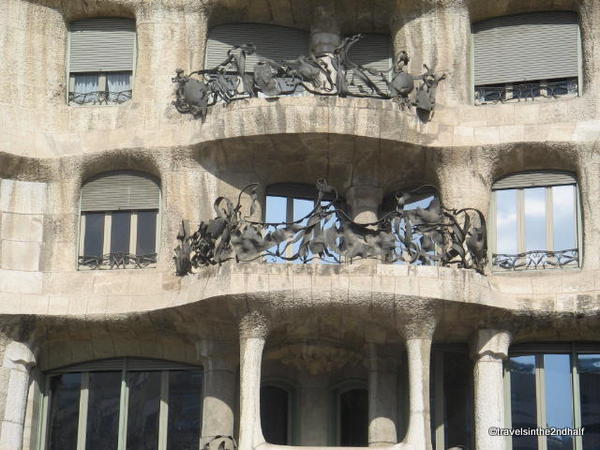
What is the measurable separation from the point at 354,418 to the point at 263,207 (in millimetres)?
4227

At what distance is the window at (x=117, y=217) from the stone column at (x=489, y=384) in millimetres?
6222

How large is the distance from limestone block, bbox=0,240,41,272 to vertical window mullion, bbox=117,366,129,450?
8.10ft

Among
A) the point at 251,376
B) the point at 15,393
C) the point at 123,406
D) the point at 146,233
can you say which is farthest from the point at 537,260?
the point at 15,393

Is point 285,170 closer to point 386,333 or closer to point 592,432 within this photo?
point 386,333

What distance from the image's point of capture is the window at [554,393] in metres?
30.9

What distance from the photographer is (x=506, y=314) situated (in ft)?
100

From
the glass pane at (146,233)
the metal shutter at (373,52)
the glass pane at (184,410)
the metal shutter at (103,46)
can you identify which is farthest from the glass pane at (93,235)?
the metal shutter at (373,52)

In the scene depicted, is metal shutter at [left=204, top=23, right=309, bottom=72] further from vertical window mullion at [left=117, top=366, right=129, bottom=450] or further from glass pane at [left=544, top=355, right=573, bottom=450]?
glass pane at [left=544, top=355, right=573, bottom=450]

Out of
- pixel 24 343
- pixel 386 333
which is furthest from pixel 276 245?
pixel 24 343

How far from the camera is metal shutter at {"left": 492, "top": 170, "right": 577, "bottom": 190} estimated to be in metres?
32.1

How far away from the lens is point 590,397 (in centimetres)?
3109

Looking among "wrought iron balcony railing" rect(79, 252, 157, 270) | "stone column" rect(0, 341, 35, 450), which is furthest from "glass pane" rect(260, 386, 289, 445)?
"stone column" rect(0, 341, 35, 450)

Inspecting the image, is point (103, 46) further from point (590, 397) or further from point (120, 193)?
point (590, 397)

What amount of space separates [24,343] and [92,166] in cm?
351
